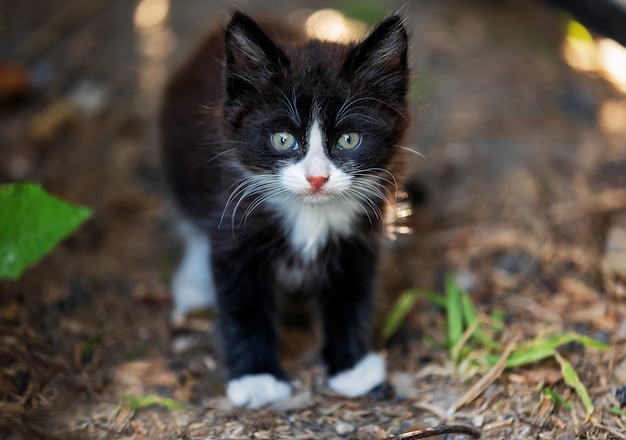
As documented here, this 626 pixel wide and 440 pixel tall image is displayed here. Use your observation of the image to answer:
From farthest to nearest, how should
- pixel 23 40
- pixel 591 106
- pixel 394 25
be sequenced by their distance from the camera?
pixel 23 40 → pixel 591 106 → pixel 394 25

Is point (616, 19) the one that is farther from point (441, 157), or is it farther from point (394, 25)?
point (394, 25)

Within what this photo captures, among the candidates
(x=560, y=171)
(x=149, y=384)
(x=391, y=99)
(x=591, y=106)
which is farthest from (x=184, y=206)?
(x=591, y=106)

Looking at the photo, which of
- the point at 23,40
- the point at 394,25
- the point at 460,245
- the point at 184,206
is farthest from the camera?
the point at 23,40

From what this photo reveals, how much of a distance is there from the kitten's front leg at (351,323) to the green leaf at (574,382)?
76 centimetres

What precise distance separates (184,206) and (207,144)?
2.27 ft

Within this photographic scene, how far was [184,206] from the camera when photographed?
4.07 metres

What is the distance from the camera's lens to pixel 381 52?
3000 mm

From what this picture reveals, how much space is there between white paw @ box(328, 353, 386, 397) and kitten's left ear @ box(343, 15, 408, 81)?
127cm

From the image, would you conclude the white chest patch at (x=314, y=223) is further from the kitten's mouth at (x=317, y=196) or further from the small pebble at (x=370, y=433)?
the small pebble at (x=370, y=433)

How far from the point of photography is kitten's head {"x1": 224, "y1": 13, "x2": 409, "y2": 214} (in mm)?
2912

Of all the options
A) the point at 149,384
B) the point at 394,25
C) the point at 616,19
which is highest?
the point at 616,19

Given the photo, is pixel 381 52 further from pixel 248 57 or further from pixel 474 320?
pixel 474 320

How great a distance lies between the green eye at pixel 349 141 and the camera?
2973 mm

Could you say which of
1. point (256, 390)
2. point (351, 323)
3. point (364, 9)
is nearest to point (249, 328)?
point (256, 390)
